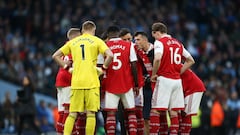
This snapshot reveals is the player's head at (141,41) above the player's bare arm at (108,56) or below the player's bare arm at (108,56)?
above

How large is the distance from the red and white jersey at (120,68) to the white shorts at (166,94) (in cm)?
62

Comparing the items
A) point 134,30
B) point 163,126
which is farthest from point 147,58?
point 134,30

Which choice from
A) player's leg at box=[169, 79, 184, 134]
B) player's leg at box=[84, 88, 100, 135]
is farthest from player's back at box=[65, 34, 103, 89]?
player's leg at box=[169, 79, 184, 134]

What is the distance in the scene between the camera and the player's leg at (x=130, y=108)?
19330mm

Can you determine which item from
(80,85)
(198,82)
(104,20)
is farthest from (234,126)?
(80,85)

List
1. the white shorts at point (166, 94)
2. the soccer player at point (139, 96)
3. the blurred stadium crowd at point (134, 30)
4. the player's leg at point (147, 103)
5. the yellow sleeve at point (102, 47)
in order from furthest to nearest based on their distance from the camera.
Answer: the blurred stadium crowd at point (134, 30)
the player's leg at point (147, 103)
the soccer player at point (139, 96)
the white shorts at point (166, 94)
the yellow sleeve at point (102, 47)

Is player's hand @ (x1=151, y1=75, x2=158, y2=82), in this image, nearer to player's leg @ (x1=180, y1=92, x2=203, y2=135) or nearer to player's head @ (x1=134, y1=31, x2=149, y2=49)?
player's head @ (x1=134, y1=31, x2=149, y2=49)

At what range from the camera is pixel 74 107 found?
62.4 ft

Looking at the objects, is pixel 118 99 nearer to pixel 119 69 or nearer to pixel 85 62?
pixel 119 69

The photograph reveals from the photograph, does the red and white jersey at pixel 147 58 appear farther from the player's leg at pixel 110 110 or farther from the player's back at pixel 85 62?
the player's back at pixel 85 62

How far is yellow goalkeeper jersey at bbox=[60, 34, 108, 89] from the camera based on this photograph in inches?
741

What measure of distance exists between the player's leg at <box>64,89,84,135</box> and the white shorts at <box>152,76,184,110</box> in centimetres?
164

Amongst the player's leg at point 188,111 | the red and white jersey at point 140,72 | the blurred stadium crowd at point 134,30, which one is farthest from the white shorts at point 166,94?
the blurred stadium crowd at point 134,30

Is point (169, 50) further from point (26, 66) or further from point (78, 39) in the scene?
point (26, 66)
